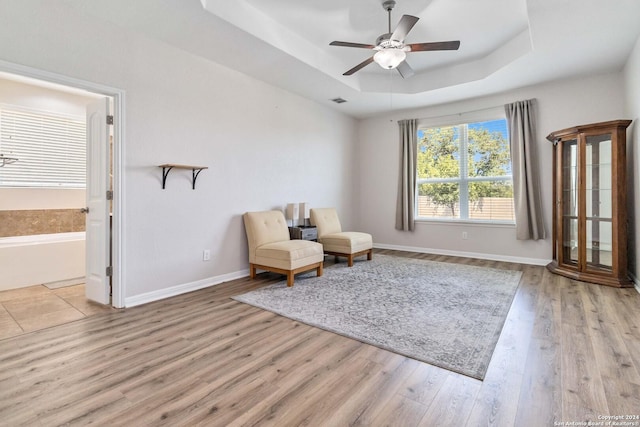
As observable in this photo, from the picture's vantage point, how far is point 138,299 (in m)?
3.08

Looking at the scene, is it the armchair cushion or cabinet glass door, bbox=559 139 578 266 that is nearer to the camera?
cabinet glass door, bbox=559 139 578 266

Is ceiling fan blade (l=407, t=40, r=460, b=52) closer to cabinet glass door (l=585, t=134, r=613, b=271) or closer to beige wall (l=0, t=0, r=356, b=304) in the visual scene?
beige wall (l=0, t=0, r=356, b=304)

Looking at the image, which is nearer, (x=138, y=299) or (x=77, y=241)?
(x=138, y=299)

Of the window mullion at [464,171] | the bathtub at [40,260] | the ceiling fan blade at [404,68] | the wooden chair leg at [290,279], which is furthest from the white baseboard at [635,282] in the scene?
the bathtub at [40,260]

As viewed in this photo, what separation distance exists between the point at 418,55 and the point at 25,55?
4.22 m

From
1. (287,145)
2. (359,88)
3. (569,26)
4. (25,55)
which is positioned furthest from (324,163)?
(25,55)

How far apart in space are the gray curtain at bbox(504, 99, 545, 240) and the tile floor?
5.51m

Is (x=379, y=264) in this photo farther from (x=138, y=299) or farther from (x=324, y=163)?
(x=138, y=299)

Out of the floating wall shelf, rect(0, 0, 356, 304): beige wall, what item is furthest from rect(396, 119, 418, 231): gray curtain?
the floating wall shelf

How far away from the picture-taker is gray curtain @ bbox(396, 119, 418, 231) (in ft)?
19.4

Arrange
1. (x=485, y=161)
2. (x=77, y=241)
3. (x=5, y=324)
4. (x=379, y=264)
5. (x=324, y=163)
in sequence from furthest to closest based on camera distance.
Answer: (x=324, y=163) → (x=485, y=161) → (x=379, y=264) → (x=77, y=241) → (x=5, y=324)

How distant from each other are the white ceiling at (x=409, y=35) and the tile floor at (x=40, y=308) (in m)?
2.68

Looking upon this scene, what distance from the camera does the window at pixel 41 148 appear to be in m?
4.24

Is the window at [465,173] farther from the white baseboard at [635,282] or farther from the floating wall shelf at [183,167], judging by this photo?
the floating wall shelf at [183,167]
